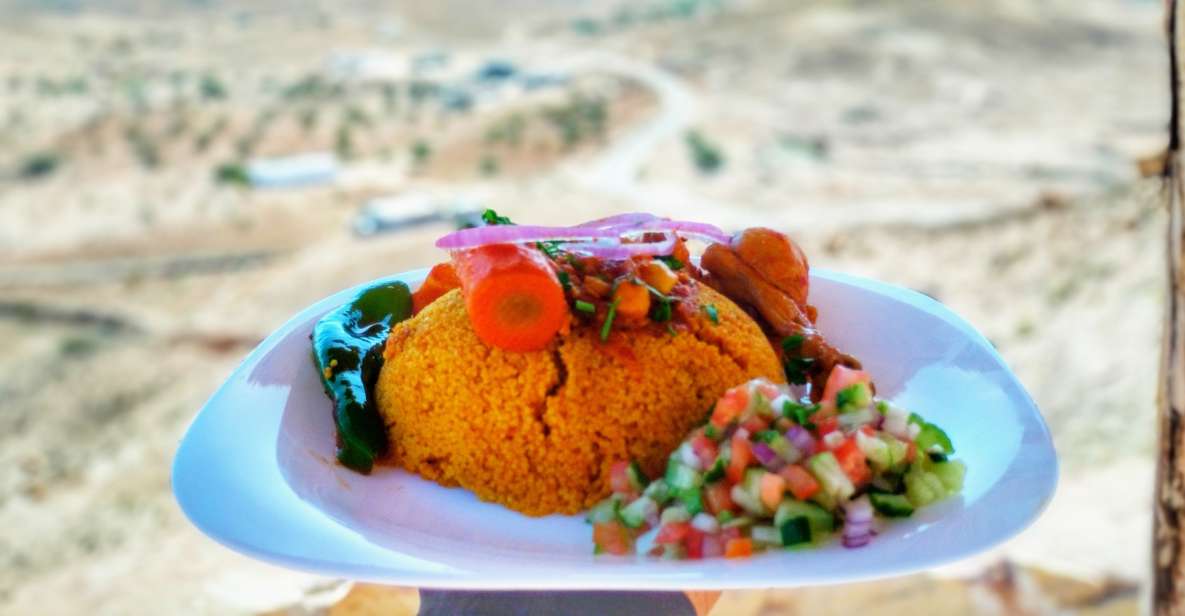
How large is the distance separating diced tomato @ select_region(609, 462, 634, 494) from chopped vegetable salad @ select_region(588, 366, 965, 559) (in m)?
0.07

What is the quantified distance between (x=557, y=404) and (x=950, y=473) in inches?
32.6

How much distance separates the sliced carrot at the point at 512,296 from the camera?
222 cm

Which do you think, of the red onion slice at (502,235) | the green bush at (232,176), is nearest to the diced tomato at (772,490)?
the red onion slice at (502,235)

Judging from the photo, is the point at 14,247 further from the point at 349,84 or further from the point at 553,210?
the point at 349,84

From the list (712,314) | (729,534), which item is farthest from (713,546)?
(712,314)

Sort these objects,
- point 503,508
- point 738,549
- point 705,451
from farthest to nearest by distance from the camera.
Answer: point 503,508
point 705,451
point 738,549

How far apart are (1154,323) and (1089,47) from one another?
30.4 metres

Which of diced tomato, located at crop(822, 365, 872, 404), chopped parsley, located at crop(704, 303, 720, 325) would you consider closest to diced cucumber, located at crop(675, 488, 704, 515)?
diced tomato, located at crop(822, 365, 872, 404)

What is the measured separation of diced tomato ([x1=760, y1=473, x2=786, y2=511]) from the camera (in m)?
1.92

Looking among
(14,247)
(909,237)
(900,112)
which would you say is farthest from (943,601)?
(900,112)

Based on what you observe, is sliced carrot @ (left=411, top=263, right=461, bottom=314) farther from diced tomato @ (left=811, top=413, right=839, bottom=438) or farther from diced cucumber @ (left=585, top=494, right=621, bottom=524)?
diced tomato @ (left=811, top=413, right=839, bottom=438)

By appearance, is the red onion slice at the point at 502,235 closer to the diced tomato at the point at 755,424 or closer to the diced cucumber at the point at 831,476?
the diced tomato at the point at 755,424

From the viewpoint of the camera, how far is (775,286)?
8.88 feet

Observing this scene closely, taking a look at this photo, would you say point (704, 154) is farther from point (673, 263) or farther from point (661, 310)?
point (661, 310)
